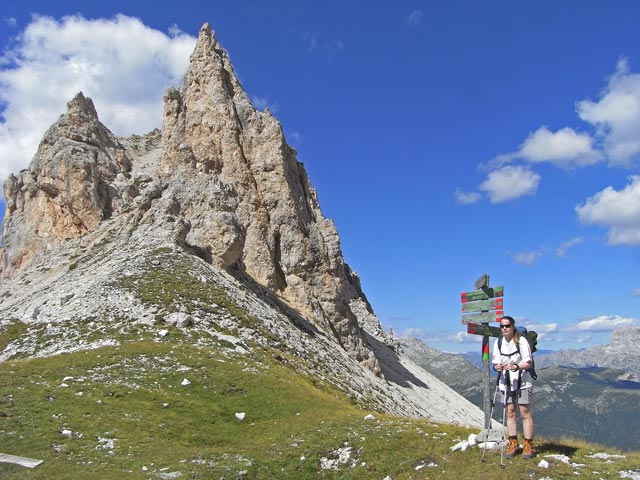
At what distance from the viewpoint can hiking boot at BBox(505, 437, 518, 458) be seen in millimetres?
14922

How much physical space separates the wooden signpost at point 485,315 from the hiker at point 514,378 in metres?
2.21

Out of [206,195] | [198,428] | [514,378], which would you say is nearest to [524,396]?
[514,378]

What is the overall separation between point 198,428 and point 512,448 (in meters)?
14.6

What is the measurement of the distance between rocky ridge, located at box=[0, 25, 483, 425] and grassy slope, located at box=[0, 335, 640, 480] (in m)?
5.90

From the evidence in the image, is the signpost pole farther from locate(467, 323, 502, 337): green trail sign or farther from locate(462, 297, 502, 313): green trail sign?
locate(462, 297, 502, 313): green trail sign

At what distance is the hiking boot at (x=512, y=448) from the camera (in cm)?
1492

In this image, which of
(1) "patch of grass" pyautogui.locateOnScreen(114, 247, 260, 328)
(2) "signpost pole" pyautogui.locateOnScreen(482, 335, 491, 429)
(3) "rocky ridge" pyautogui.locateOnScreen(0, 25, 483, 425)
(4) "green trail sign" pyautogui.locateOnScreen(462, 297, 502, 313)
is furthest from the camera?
(1) "patch of grass" pyautogui.locateOnScreen(114, 247, 260, 328)

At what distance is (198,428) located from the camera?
23.7m

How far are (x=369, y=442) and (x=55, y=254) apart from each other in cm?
6163

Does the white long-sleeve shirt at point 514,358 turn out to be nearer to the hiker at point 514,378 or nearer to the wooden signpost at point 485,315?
the hiker at point 514,378

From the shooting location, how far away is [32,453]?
58.4ft

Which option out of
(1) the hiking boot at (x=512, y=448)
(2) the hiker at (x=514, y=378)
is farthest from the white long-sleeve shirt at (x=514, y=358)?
(1) the hiking boot at (x=512, y=448)

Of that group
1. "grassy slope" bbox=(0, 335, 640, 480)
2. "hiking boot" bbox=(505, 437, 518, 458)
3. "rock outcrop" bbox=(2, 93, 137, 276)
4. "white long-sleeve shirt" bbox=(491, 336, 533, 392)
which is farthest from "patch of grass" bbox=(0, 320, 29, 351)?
"rock outcrop" bbox=(2, 93, 137, 276)

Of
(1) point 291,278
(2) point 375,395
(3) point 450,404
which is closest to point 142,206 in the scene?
(1) point 291,278
